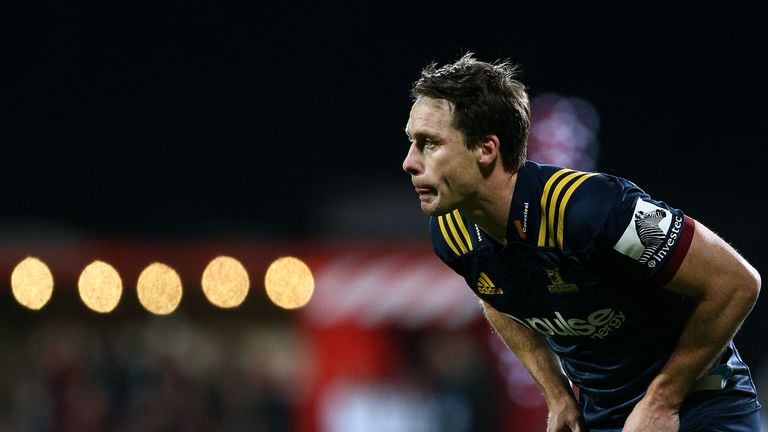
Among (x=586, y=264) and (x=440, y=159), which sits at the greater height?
(x=440, y=159)

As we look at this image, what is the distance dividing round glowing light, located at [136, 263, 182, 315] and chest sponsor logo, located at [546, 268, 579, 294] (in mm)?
11157

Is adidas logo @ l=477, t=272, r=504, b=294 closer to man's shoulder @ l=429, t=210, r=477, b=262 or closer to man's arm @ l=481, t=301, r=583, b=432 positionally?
man's shoulder @ l=429, t=210, r=477, b=262

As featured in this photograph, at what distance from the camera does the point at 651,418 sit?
3.65 meters

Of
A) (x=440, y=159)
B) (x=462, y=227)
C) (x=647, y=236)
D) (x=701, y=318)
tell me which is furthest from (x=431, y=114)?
(x=701, y=318)

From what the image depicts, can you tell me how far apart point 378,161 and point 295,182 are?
4668 millimetres

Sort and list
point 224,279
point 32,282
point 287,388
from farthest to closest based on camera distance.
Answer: point 224,279, point 32,282, point 287,388

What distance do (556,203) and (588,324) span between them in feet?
1.46

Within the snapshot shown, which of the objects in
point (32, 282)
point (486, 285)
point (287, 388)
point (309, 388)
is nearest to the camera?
point (486, 285)

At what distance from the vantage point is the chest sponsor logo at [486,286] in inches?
156

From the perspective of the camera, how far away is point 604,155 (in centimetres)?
2875

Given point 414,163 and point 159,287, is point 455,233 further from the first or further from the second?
point 159,287

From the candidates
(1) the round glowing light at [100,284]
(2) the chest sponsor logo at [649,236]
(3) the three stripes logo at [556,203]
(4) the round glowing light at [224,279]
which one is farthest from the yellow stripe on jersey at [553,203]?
(1) the round glowing light at [100,284]

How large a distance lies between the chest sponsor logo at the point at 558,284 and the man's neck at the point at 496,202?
207 millimetres

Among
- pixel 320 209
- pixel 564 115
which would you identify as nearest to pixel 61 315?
pixel 320 209
